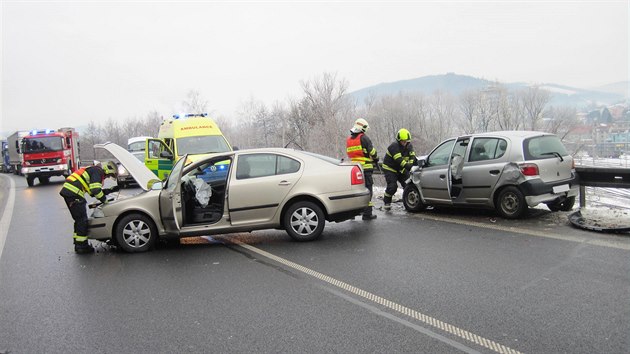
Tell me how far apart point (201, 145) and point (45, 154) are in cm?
1485

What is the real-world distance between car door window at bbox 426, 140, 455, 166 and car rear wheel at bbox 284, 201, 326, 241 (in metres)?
3.24

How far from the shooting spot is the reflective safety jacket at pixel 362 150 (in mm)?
9148

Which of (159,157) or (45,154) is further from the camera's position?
(45,154)

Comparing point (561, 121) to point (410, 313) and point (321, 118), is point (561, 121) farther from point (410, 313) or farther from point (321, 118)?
point (410, 313)

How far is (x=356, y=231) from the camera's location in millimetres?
8031

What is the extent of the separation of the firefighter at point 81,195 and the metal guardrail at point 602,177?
8665 mm

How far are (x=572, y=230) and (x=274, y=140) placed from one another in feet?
236

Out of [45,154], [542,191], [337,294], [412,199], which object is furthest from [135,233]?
[45,154]

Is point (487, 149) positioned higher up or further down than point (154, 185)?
higher up

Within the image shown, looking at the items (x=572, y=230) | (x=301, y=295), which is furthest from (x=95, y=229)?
(x=572, y=230)

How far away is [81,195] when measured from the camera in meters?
7.30

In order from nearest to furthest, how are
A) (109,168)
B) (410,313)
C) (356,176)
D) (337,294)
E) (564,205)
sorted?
(410,313) → (337,294) → (356,176) → (109,168) → (564,205)

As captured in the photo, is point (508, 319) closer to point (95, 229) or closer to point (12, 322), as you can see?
point (12, 322)

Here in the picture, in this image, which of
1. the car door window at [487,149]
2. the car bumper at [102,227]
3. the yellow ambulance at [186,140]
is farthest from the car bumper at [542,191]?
the yellow ambulance at [186,140]
